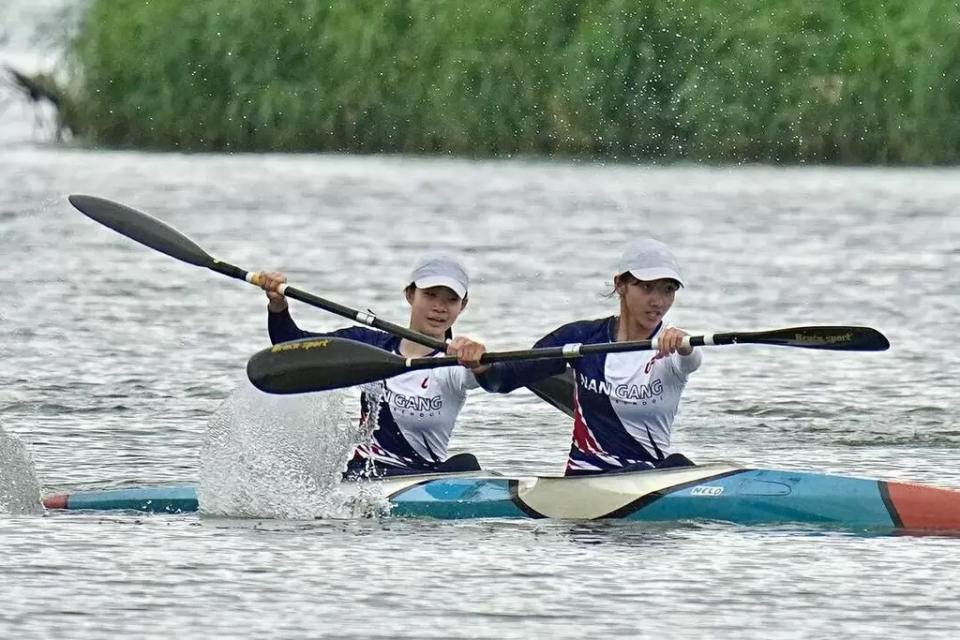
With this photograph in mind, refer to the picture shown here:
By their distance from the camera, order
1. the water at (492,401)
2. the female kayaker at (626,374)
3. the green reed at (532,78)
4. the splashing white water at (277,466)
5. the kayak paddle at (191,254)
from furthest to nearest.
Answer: the green reed at (532,78)
the kayak paddle at (191,254)
the splashing white water at (277,466)
the female kayaker at (626,374)
the water at (492,401)

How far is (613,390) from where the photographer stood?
378 inches

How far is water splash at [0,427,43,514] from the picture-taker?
10.2 m

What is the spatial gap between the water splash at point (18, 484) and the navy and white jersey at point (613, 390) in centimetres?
223

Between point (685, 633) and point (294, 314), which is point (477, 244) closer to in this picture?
point (294, 314)

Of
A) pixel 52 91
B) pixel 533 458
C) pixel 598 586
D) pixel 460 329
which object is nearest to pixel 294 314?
pixel 460 329

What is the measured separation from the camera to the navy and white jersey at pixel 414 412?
32.3 feet

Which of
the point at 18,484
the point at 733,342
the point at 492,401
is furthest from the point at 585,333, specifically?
the point at 492,401

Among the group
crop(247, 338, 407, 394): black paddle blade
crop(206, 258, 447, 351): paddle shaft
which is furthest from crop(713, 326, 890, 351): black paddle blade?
crop(247, 338, 407, 394): black paddle blade

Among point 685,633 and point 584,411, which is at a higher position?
point 584,411

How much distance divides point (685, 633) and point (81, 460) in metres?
5.06

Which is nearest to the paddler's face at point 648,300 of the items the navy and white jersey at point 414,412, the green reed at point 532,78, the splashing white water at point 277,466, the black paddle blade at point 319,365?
the navy and white jersey at point 414,412

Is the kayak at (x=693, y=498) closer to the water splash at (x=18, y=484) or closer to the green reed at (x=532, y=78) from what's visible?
the water splash at (x=18, y=484)

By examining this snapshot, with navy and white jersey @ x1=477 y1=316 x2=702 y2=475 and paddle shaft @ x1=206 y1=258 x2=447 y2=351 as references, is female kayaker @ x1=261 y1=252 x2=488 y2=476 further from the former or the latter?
navy and white jersey @ x1=477 y1=316 x2=702 y2=475

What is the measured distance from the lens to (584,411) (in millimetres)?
9703
